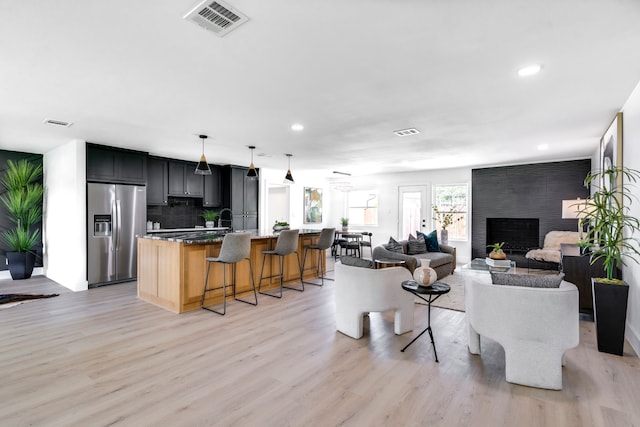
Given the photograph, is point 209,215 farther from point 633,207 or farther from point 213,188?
point 633,207

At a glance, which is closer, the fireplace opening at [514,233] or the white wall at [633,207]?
the white wall at [633,207]

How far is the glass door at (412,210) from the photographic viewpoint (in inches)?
360

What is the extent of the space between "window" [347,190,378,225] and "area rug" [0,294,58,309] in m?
7.71

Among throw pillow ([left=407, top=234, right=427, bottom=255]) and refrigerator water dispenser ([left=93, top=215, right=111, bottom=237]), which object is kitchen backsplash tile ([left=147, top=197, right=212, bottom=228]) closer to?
refrigerator water dispenser ([left=93, top=215, right=111, bottom=237])

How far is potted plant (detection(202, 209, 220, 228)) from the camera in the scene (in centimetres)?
786

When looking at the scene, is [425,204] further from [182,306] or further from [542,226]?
[182,306]

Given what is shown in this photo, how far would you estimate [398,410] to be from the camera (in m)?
2.15

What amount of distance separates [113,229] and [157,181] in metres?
1.49

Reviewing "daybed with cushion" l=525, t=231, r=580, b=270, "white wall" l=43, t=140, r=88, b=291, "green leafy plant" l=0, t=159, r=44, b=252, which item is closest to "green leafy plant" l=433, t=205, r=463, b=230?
"daybed with cushion" l=525, t=231, r=580, b=270

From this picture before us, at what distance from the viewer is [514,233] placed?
7.80m

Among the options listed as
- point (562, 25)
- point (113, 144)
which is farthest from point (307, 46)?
point (113, 144)

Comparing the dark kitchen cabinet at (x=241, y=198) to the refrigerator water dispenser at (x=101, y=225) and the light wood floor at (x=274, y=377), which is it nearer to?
the refrigerator water dispenser at (x=101, y=225)

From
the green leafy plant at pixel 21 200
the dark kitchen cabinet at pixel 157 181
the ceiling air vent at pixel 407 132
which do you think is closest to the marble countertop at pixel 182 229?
the dark kitchen cabinet at pixel 157 181

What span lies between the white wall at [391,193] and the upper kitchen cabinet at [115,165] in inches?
240
